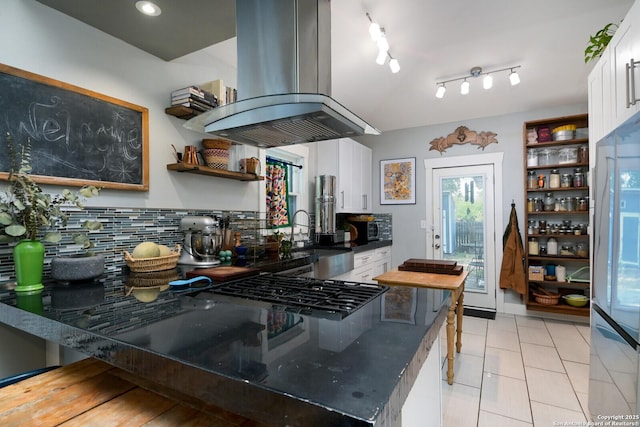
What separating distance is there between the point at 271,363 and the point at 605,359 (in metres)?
1.79

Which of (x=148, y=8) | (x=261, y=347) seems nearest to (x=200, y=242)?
(x=148, y=8)

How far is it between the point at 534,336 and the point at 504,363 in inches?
35.0

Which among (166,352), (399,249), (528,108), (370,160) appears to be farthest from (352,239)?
(166,352)

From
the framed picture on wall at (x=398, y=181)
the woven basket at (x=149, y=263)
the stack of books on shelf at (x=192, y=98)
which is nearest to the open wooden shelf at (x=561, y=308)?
the framed picture on wall at (x=398, y=181)

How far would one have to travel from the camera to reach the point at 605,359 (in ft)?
4.99

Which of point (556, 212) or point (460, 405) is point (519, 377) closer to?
point (460, 405)

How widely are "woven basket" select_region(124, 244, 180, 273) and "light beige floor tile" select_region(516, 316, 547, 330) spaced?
3734mm

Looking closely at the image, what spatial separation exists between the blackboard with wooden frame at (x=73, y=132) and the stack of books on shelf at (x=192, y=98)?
23cm

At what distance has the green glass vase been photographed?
4.23 feet

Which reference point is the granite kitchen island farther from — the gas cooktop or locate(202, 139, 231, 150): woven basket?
locate(202, 139, 231, 150): woven basket

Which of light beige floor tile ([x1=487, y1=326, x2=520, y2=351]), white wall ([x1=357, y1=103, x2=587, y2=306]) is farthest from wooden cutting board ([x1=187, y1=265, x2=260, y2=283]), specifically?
white wall ([x1=357, y1=103, x2=587, y2=306])

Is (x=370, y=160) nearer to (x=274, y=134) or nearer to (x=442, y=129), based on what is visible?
(x=442, y=129)

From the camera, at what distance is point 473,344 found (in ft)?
10.0

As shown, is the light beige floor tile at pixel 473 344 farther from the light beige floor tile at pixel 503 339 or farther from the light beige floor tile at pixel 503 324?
the light beige floor tile at pixel 503 324
